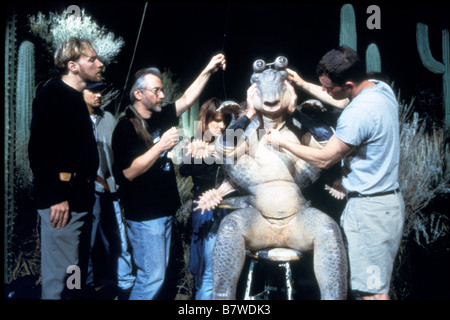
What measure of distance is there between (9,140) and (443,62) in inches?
164

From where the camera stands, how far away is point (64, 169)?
2826mm

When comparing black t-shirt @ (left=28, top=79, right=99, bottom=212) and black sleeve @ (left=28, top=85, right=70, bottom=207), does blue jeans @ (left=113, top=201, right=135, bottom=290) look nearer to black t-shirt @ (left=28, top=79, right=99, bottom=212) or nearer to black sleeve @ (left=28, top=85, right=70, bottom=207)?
black t-shirt @ (left=28, top=79, right=99, bottom=212)

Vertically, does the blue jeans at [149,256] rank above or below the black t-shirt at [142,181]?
below

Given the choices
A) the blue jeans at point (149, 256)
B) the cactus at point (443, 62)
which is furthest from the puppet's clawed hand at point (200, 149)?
the cactus at point (443, 62)

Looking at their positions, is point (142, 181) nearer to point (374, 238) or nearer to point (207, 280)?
point (207, 280)

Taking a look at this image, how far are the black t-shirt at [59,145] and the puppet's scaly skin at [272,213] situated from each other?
975 mm

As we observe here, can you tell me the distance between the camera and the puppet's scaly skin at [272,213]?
2652mm

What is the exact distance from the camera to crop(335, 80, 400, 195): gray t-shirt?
256 centimetres

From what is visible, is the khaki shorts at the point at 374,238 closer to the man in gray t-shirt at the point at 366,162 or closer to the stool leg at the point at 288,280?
the man in gray t-shirt at the point at 366,162

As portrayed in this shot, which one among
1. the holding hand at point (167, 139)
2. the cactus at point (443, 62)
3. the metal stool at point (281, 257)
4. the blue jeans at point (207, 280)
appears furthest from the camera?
the cactus at point (443, 62)

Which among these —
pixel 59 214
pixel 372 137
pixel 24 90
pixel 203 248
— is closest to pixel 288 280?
pixel 203 248

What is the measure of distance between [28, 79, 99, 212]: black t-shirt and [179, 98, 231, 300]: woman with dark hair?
2.49 feet

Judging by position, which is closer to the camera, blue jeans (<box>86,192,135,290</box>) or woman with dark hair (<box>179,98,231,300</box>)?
woman with dark hair (<box>179,98,231,300</box>)

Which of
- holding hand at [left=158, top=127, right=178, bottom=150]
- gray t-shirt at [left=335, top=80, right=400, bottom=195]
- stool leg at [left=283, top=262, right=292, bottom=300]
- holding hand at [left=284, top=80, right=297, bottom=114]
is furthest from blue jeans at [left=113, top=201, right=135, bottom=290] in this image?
gray t-shirt at [left=335, top=80, right=400, bottom=195]
